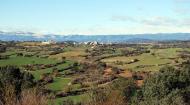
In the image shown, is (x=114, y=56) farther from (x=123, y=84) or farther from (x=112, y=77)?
(x=123, y=84)

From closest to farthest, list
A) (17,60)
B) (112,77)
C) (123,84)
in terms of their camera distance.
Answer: (123,84) → (112,77) → (17,60)

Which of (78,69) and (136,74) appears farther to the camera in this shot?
(78,69)

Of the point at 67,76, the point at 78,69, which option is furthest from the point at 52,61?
the point at 67,76

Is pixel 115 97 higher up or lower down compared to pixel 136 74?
higher up

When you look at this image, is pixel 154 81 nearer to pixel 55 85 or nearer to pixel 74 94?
pixel 74 94

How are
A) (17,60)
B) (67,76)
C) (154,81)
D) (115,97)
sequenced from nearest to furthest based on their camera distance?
(115,97)
(154,81)
(67,76)
(17,60)

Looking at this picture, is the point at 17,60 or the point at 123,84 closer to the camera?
the point at 123,84

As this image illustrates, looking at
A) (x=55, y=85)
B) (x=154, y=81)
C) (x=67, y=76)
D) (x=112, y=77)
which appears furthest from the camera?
(x=67, y=76)

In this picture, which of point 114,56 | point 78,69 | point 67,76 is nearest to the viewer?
point 67,76


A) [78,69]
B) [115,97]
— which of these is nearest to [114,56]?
[78,69]
